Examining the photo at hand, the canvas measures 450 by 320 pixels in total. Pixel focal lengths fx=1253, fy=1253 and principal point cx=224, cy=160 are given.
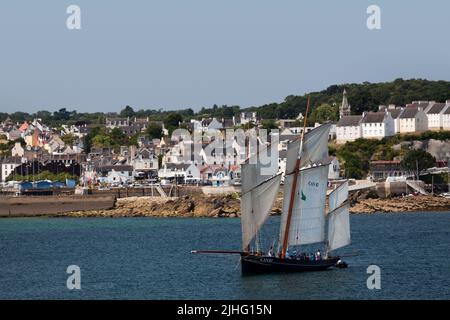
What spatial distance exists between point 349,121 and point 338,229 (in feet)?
254

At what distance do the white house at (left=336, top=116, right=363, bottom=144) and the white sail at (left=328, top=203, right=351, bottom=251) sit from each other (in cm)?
7527

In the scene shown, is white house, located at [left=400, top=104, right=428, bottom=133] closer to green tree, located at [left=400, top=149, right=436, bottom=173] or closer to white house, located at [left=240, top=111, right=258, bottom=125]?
green tree, located at [left=400, top=149, right=436, bottom=173]

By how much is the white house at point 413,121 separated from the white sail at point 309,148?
78.2m

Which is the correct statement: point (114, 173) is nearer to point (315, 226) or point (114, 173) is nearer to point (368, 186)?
point (368, 186)

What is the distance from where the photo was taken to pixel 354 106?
140 m

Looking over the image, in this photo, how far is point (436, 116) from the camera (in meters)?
128

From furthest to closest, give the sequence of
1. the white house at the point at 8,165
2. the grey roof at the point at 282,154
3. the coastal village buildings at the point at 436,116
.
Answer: the white house at the point at 8,165
the coastal village buildings at the point at 436,116
the grey roof at the point at 282,154

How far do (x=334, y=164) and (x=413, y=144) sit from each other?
497 inches

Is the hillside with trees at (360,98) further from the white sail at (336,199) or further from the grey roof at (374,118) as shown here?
the white sail at (336,199)

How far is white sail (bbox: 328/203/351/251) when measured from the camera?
165 ft

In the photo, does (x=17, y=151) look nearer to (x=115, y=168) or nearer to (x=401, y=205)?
(x=115, y=168)

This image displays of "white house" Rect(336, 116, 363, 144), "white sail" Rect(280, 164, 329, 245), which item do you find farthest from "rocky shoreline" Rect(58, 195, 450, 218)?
"white sail" Rect(280, 164, 329, 245)

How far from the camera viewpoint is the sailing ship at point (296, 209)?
157 feet

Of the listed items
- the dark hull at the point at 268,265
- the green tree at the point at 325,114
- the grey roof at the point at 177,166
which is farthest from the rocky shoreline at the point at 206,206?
the dark hull at the point at 268,265
